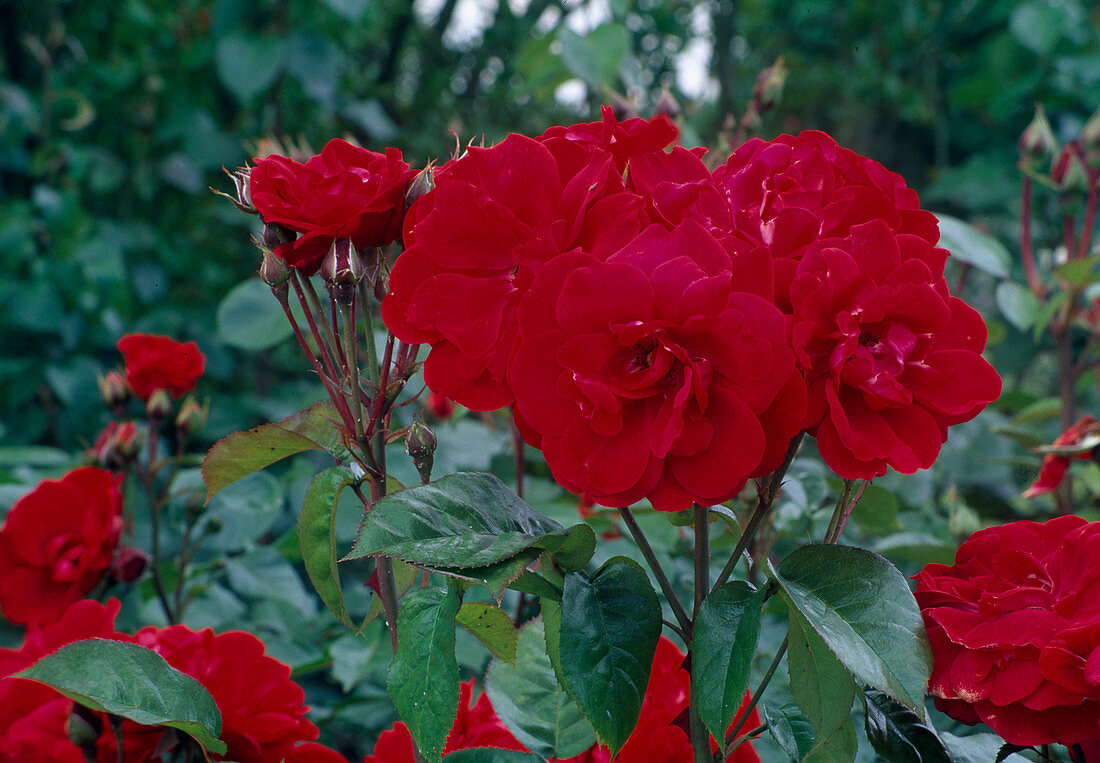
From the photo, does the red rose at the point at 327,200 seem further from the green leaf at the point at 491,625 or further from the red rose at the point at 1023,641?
the red rose at the point at 1023,641

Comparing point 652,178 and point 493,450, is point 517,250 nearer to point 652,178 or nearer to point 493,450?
point 652,178

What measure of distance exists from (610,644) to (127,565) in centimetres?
54

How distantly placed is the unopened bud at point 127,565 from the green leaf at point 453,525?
490mm

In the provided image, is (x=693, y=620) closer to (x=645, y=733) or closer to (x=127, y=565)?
(x=645, y=733)

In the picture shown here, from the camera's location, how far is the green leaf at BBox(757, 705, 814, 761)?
36 centimetres

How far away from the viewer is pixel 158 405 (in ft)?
2.55

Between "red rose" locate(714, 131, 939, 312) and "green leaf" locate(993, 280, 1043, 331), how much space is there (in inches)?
27.7

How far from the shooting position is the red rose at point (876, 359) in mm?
293

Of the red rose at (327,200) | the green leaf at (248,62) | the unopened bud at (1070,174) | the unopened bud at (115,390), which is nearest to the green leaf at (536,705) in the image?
the red rose at (327,200)

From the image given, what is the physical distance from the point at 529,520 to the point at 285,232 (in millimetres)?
174

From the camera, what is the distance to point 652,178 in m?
0.34

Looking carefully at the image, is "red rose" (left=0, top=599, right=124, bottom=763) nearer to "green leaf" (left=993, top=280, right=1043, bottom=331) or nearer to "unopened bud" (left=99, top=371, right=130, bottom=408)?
"unopened bud" (left=99, top=371, right=130, bottom=408)

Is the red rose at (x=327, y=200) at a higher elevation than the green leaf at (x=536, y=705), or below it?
higher

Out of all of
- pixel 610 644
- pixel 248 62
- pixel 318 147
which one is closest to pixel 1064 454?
pixel 610 644
